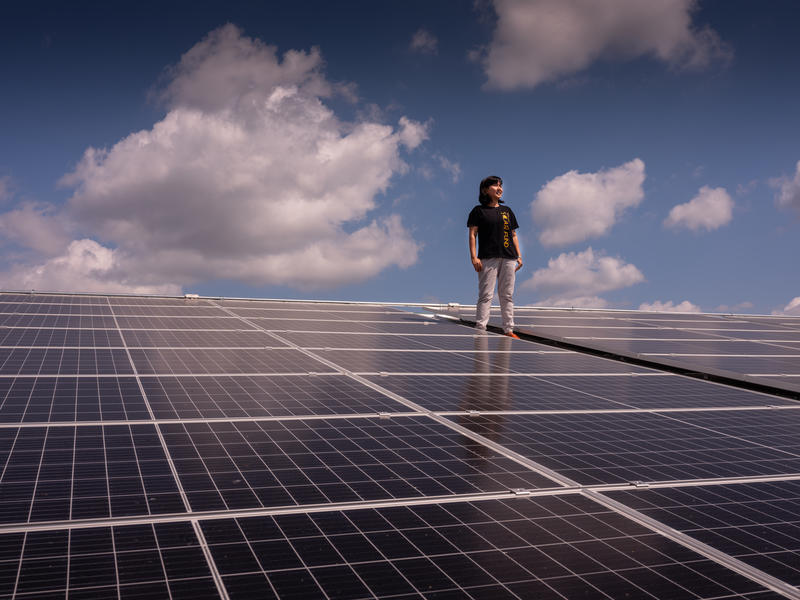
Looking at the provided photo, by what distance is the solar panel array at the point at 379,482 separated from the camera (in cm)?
316

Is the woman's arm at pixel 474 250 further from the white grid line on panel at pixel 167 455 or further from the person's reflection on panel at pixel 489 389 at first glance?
the white grid line on panel at pixel 167 455

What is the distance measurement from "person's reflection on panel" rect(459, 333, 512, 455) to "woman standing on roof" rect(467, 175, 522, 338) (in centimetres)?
254

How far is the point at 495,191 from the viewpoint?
13828 mm

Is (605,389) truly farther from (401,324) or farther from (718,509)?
(401,324)

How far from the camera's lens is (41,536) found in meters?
3.38

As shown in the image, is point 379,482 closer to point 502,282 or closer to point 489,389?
point 489,389

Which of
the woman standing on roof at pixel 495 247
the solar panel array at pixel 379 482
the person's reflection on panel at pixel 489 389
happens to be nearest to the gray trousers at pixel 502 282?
the woman standing on roof at pixel 495 247

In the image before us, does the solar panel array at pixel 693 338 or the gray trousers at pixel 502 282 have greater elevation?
the gray trousers at pixel 502 282

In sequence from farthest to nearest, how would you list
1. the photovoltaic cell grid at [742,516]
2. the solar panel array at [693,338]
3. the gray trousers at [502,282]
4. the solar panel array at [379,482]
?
the gray trousers at [502,282]
the solar panel array at [693,338]
the photovoltaic cell grid at [742,516]
the solar panel array at [379,482]

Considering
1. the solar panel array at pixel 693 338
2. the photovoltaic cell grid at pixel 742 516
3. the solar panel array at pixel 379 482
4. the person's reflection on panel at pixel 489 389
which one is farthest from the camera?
the solar panel array at pixel 693 338

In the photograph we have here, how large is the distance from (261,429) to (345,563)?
2.33 meters

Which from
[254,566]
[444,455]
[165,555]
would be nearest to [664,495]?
[444,455]

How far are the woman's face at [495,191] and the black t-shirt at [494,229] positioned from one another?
19 cm

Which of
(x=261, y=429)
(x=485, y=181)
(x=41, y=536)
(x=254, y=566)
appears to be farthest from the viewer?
(x=485, y=181)
